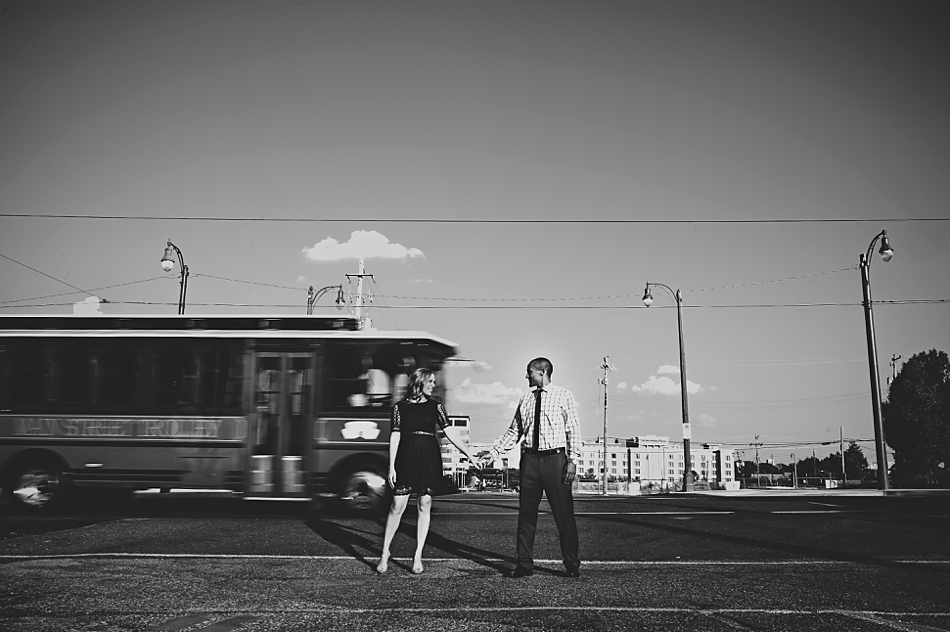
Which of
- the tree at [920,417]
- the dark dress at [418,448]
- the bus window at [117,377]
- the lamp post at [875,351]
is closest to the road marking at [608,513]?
the bus window at [117,377]

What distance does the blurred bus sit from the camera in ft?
41.2

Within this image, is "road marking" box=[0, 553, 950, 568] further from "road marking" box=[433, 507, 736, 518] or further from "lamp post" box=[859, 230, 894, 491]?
"lamp post" box=[859, 230, 894, 491]

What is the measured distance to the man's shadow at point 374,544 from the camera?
7.42m

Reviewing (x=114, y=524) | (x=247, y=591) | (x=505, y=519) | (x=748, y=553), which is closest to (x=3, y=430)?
(x=114, y=524)

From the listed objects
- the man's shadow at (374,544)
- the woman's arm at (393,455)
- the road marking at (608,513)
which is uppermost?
the woman's arm at (393,455)

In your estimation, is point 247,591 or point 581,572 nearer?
point 247,591

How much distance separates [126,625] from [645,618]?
317 centimetres

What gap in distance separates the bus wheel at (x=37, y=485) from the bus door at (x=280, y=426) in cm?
326

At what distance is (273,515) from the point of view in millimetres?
12609

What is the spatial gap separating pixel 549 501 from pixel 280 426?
7265 mm

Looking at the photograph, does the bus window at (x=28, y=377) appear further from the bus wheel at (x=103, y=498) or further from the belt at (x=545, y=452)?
the belt at (x=545, y=452)

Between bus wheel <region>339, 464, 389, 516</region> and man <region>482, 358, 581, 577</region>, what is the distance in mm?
5883

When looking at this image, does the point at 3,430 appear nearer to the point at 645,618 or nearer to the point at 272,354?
the point at 272,354

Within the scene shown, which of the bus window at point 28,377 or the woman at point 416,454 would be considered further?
the bus window at point 28,377
